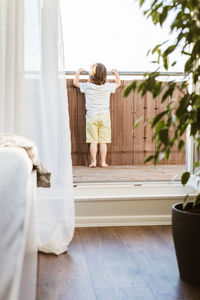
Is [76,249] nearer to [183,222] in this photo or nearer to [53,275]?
[53,275]

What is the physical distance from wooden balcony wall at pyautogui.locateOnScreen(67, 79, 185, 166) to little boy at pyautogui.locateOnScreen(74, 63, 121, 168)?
0.19 meters

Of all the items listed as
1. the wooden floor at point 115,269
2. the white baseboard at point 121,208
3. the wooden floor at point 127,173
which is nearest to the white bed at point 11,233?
the wooden floor at point 115,269

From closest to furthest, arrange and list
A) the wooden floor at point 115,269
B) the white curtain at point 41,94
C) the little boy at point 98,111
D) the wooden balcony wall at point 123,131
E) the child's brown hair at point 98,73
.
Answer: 1. the wooden floor at point 115,269
2. the white curtain at point 41,94
3. the child's brown hair at point 98,73
4. the little boy at point 98,111
5. the wooden balcony wall at point 123,131

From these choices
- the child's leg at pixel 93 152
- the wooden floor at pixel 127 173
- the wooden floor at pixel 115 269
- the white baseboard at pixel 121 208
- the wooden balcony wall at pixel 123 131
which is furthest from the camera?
the wooden balcony wall at pixel 123 131

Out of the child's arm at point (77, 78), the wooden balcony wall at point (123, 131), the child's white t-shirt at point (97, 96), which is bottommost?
the wooden balcony wall at point (123, 131)

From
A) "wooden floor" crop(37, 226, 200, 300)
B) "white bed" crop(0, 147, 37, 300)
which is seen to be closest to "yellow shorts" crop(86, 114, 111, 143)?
"wooden floor" crop(37, 226, 200, 300)

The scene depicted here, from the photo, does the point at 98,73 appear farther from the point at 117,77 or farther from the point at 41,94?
the point at 41,94

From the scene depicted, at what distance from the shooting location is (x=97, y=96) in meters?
4.89

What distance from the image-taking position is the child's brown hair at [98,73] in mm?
4625

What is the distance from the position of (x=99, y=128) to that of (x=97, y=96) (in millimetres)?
382

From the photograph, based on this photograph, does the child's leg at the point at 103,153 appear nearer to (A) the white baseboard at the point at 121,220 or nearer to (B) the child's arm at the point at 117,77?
(B) the child's arm at the point at 117,77

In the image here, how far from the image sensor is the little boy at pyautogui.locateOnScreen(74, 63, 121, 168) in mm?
4863

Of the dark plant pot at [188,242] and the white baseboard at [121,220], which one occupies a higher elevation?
the dark plant pot at [188,242]

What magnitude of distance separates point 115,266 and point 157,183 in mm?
1035
